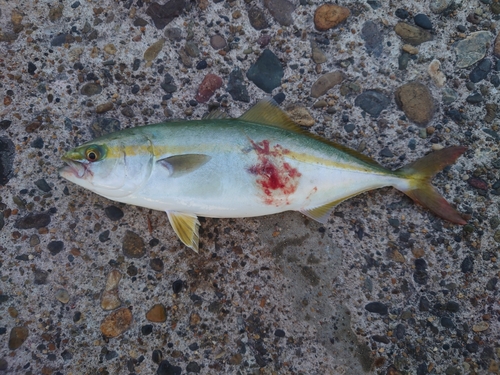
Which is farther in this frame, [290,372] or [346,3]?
[346,3]

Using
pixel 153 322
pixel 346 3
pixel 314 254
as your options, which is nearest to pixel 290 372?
pixel 314 254

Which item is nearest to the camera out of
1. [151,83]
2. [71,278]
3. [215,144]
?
[215,144]

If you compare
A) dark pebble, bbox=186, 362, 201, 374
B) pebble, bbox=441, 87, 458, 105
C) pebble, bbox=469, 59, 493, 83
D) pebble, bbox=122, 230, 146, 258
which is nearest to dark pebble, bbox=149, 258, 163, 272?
pebble, bbox=122, 230, 146, 258

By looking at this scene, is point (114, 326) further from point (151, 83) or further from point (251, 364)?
point (151, 83)

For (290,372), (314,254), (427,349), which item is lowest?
(290,372)

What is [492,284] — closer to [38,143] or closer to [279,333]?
[279,333]

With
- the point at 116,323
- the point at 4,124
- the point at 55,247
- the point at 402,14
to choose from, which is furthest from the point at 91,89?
the point at 402,14

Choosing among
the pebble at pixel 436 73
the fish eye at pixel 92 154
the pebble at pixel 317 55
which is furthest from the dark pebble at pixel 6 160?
the pebble at pixel 436 73
